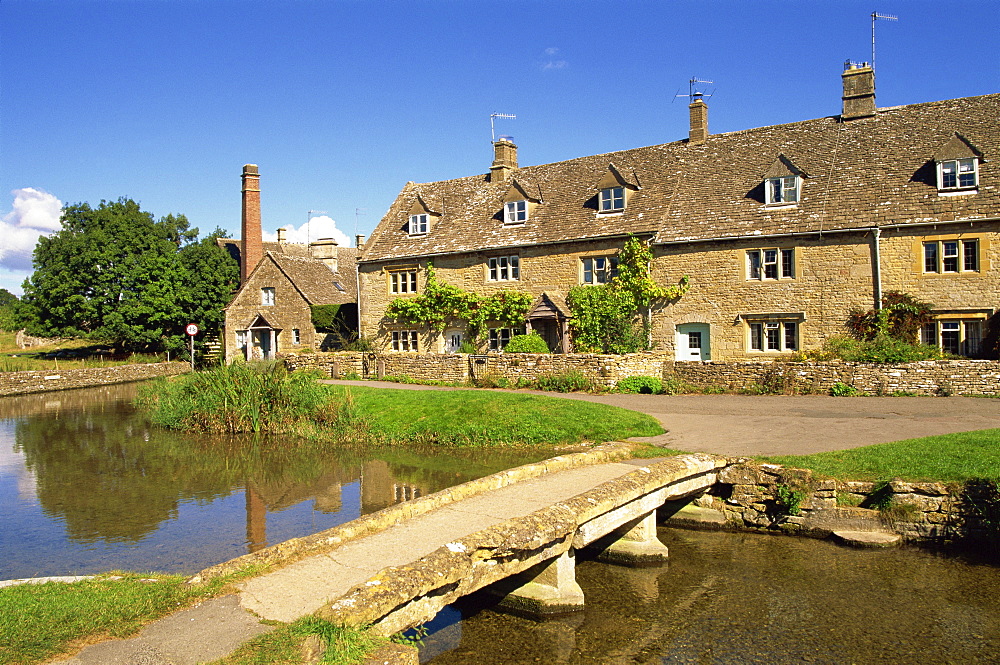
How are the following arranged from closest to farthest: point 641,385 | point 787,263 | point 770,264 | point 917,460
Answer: point 917,460
point 641,385
point 787,263
point 770,264

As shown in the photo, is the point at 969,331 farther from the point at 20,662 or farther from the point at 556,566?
the point at 20,662

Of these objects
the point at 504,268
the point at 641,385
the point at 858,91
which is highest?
the point at 858,91

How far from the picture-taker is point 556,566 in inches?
372

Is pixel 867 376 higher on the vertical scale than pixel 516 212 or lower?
lower

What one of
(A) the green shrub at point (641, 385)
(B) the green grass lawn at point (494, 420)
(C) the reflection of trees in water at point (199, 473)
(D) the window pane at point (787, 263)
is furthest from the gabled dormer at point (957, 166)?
(C) the reflection of trees in water at point (199, 473)

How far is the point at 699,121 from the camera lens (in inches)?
1323

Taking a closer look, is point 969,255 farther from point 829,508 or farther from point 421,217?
point 421,217

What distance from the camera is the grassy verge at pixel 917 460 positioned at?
481 inches

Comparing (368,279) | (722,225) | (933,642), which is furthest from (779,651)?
(368,279)

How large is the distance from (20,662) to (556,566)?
5.85 m

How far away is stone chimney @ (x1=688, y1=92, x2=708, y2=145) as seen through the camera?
33.6 m

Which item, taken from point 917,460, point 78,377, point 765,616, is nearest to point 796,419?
point 917,460

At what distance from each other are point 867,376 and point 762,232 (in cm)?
780

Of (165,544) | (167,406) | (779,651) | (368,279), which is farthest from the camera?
(368,279)
